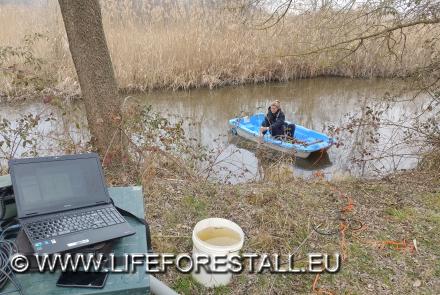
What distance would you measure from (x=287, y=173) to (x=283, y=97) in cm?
552

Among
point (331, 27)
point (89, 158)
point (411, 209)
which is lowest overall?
point (411, 209)

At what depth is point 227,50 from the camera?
1012 centimetres

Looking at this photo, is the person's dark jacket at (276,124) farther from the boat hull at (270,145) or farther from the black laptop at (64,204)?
the black laptop at (64,204)

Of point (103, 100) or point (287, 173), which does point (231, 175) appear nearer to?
point (287, 173)

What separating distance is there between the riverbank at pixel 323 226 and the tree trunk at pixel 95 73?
603 mm

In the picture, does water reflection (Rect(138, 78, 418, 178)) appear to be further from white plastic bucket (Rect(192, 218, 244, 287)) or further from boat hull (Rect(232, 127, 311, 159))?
white plastic bucket (Rect(192, 218, 244, 287))

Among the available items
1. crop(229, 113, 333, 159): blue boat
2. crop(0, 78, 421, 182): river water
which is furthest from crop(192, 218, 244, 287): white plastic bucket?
crop(229, 113, 333, 159): blue boat

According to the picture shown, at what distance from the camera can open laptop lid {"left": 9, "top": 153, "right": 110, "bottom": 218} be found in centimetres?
161

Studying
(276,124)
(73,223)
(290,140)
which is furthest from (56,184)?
(276,124)

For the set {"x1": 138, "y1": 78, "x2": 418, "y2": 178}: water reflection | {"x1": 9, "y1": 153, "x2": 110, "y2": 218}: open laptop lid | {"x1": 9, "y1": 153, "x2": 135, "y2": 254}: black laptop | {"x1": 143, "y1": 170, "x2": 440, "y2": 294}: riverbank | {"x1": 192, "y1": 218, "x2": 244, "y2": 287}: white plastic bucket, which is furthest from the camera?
{"x1": 138, "y1": 78, "x2": 418, "y2": 178}: water reflection

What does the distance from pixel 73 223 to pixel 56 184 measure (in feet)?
0.71

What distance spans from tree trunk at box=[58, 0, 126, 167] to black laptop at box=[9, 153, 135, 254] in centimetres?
189

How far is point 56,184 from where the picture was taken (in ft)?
5.51

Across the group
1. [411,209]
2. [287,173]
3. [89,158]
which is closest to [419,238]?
[411,209]
